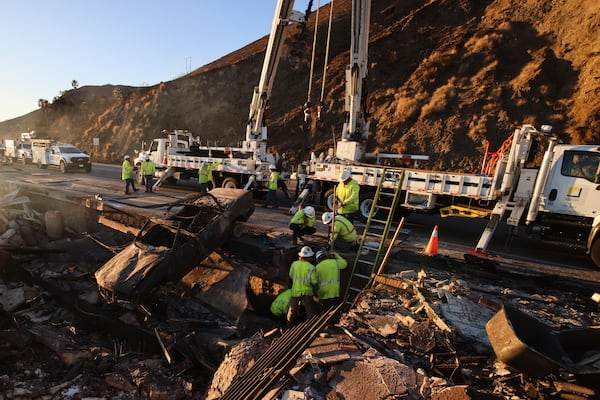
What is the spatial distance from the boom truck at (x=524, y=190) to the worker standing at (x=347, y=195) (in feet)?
4.59

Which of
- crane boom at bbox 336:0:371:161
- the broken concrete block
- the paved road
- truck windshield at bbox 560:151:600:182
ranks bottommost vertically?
the paved road

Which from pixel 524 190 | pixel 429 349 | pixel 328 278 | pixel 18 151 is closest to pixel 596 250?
pixel 524 190

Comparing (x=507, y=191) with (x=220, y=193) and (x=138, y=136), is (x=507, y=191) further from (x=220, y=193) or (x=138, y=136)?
(x=138, y=136)

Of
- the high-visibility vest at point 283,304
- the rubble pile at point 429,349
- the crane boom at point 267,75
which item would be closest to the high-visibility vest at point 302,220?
the high-visibility vest at point 283,304

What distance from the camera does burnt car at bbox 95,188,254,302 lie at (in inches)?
203

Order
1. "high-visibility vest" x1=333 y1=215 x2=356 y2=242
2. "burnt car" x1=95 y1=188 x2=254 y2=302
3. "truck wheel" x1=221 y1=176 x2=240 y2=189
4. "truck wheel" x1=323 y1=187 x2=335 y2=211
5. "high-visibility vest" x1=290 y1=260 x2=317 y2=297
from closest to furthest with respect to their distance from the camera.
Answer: "high-visibility vest" x1=290 y1=260 x2=317 y2=297 → "burnt car" x1=95 y1=188 x2=254 y2=302 → "high-visibility vest" x1=333 y1=215 x2=356 y2=242 → "truck wheel" x1=323 y1=187 x2=335 y2=211 → "truck wheel" x1=221 y1=176 x2=240 y2=189

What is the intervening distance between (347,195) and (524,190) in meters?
4.32

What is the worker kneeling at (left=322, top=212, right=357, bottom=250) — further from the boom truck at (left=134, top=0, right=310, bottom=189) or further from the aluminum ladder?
the boom truck at (left=134, top=0, right=310, bottom=189)

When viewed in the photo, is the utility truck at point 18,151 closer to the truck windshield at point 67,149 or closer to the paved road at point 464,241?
the truck windshield at point 67,149

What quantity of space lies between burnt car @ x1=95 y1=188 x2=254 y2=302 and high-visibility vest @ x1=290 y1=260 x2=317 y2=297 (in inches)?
82.1

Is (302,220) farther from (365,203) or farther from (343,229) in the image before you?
(365,203)

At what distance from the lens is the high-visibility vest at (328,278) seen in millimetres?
5059

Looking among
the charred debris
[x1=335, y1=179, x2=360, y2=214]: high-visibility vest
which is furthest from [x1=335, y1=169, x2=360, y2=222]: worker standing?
the charred debris

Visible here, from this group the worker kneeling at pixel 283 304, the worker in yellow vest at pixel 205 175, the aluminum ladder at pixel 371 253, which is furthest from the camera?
the worker in yellow vest at pixel 205 175
